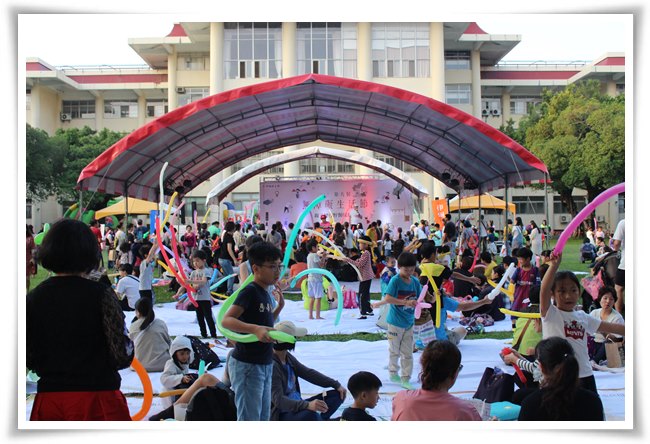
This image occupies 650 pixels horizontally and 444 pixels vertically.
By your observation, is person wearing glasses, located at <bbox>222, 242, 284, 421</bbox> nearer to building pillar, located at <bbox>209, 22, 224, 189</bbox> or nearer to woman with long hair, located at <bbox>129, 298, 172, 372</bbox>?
woman with long hair, located at <bbox>129, 298, 172, 372</bbox>

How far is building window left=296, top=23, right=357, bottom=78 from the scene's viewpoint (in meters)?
33.5

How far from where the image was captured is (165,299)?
44.8 feet

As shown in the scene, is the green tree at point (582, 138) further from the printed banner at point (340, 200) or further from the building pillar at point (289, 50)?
the building pillar at point (289, 50)

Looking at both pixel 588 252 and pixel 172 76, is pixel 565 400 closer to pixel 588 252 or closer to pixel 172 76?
pixel 588 252

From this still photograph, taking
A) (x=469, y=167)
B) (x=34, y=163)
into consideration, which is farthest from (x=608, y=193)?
(x=34, y=163)

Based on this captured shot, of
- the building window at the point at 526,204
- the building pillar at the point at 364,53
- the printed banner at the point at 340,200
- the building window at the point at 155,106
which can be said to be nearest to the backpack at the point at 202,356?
the printed banner at the point at 340,200

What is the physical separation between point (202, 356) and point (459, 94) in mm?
36795

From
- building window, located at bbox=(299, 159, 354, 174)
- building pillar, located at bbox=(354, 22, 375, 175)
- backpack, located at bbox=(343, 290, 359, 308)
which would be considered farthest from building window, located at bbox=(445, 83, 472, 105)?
backpack, located at bbox=(343, 290, 359, 308)

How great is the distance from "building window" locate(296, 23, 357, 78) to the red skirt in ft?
103

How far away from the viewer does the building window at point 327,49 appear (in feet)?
110
